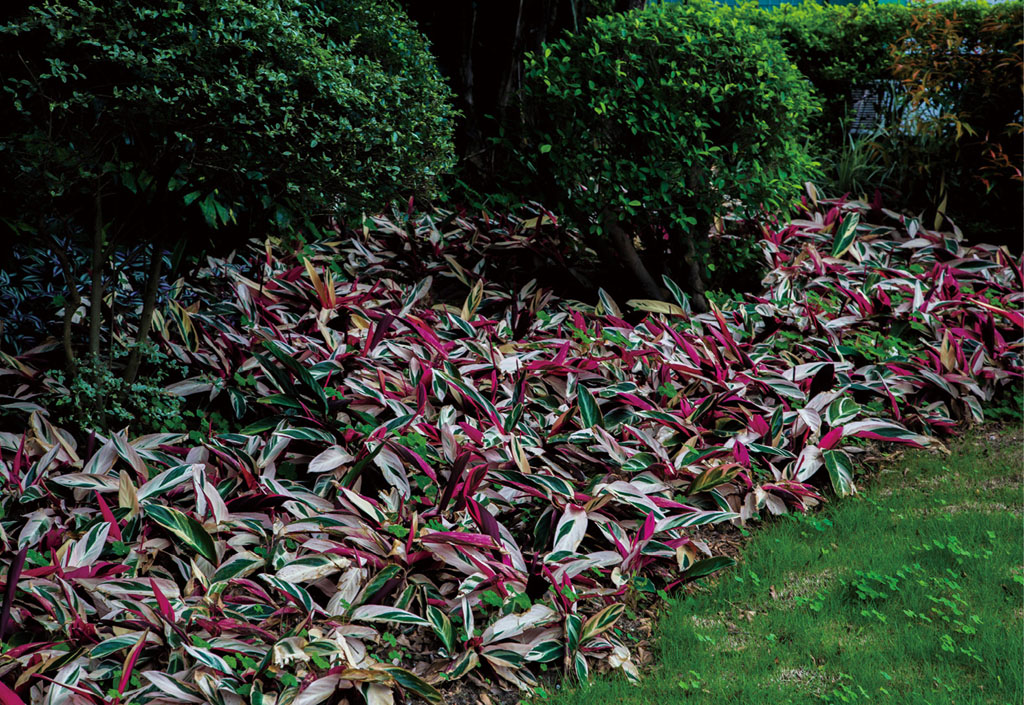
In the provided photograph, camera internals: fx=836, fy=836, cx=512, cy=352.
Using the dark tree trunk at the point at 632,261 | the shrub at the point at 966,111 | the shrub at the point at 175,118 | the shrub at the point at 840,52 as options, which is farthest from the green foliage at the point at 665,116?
the shrub at the point at 840,52

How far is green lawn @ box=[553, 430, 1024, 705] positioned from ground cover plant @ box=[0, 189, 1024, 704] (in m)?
0.14

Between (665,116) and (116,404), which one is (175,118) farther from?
(665,116)

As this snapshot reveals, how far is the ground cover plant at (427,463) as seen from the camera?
7.63 feet

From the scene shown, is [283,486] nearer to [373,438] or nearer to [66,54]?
[373,438]

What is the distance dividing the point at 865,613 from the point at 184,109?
2726 mm

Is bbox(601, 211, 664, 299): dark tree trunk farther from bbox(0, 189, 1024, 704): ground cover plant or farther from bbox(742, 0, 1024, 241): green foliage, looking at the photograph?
bbox(742, 0, 1024, 241): green foliage

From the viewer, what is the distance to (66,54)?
275cm

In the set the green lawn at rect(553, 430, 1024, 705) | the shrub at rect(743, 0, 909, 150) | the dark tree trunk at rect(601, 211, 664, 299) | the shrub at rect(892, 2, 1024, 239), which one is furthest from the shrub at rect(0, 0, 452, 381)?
the shrub at rect(743, 0, 909, 150)

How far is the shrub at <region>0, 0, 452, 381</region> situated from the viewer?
264 centimetres

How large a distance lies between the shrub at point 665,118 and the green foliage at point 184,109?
1496 mm

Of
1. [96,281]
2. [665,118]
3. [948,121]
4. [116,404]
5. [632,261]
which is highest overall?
[948,121]

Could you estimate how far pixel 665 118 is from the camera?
4410 mm

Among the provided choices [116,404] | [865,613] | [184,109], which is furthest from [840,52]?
[116,404]

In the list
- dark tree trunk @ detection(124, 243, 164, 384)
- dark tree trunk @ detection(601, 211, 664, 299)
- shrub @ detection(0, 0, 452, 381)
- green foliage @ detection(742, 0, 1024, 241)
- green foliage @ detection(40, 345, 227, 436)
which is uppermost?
green foliage @ detection(742, 0, 1024, 241)
